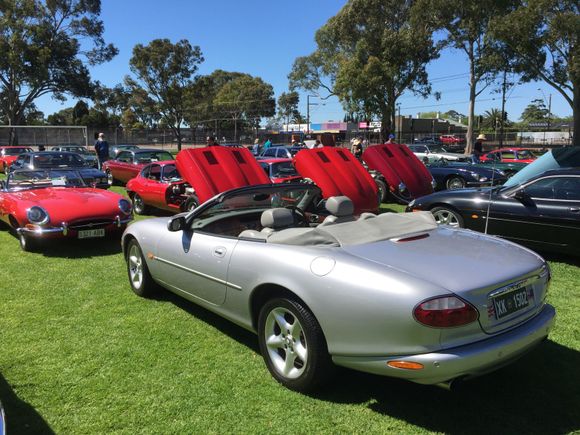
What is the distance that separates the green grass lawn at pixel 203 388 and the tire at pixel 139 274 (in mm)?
259

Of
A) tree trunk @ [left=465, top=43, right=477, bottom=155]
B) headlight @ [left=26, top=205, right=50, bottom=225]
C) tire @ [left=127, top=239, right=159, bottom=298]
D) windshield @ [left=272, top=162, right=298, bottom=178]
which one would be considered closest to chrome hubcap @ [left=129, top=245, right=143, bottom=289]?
tire @ [left=127, top=239, right=159, bottom=298]

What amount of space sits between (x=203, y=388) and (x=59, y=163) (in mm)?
11233

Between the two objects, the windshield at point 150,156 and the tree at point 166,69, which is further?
the tree at point 166,69

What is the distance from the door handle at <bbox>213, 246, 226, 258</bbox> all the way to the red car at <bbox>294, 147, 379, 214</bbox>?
4.82 m

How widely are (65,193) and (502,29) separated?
23498mm

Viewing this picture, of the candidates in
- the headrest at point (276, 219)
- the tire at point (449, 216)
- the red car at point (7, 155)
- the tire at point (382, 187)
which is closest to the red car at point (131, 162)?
the tire at point (382, 187)

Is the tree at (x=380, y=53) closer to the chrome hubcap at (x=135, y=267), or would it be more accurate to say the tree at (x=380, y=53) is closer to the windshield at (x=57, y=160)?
the windshield at (x=57, y=160)

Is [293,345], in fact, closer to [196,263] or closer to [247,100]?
[196,263]

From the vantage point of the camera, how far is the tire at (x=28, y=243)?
22.7 ft

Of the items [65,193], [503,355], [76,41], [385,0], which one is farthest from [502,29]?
[76,41]

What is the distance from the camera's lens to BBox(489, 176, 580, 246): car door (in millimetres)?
5914

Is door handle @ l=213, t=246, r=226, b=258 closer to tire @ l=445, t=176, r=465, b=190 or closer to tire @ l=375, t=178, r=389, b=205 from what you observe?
tire @ l=375, t=178, r=389, b=205

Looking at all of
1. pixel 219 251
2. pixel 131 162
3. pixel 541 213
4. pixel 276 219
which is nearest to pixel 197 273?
pixel 219 251

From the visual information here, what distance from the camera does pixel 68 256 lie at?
6.88 meters
